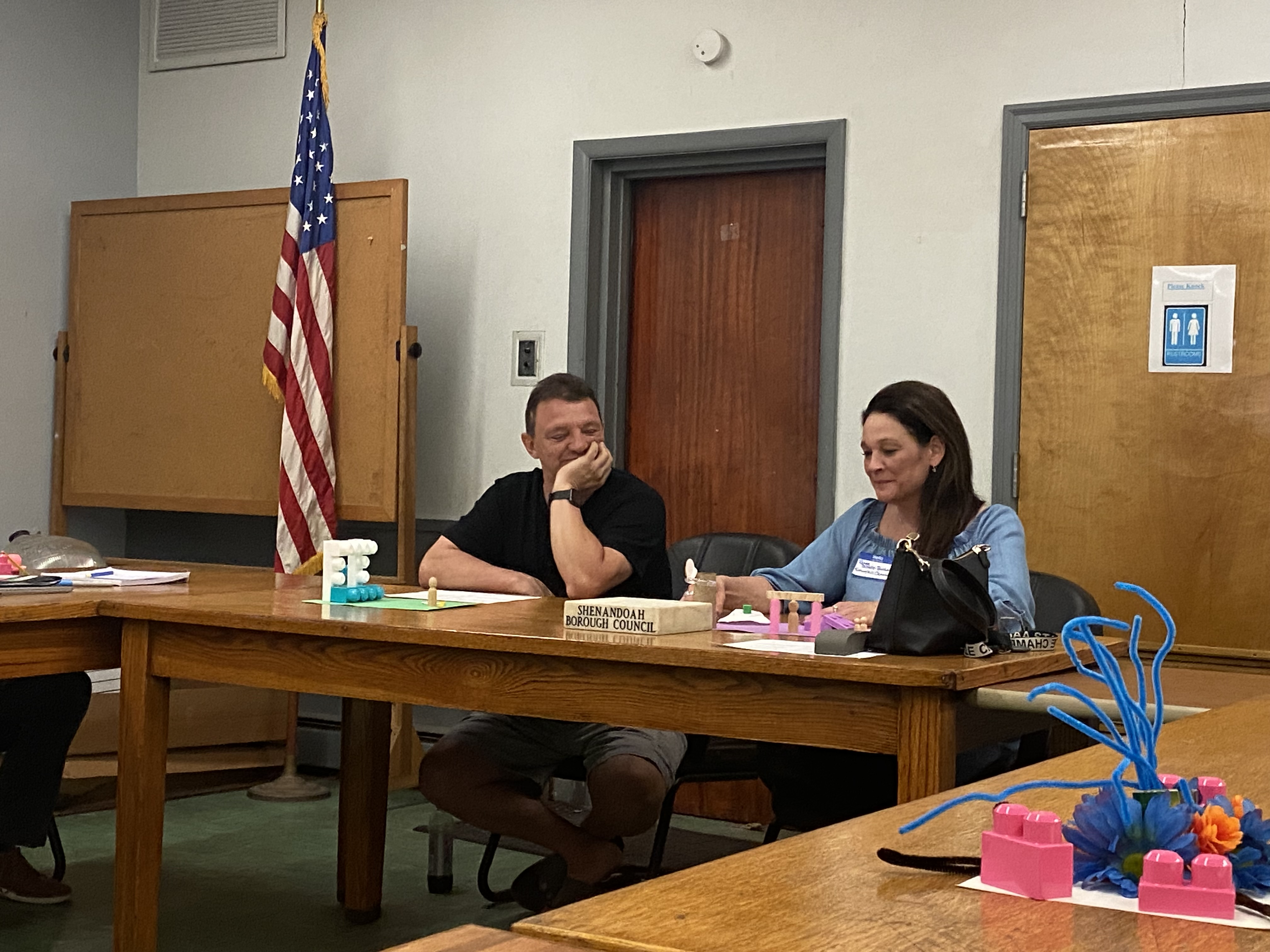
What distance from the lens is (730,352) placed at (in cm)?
464

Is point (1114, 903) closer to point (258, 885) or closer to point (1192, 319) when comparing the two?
point (258, 885)

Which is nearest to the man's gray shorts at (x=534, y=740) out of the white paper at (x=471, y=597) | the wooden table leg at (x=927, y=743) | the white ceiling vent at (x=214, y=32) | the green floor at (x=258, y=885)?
the white paper at (x=471, y=597)

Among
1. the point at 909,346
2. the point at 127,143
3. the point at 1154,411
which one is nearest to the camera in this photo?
the point at 1154,411

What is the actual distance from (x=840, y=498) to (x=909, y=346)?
46cm

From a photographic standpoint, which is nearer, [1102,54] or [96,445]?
[1102,54]

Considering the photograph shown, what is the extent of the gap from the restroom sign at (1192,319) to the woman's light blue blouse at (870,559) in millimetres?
1172

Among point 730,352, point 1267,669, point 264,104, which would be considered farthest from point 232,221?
point 1267,669

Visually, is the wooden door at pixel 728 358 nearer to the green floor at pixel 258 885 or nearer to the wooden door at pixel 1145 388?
the wooden door at pixel 1145 388

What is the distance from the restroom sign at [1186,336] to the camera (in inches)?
152

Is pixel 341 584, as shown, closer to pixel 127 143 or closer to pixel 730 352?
pixel 730 352

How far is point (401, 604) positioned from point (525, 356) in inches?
81.7

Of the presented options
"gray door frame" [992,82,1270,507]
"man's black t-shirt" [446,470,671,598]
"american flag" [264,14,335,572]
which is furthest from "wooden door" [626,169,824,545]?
"man's black t-shirt" [446,470,671,598]

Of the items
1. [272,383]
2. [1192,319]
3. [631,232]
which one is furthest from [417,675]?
[631,232]

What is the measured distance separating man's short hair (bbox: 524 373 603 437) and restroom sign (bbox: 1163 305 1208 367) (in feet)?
5.08
